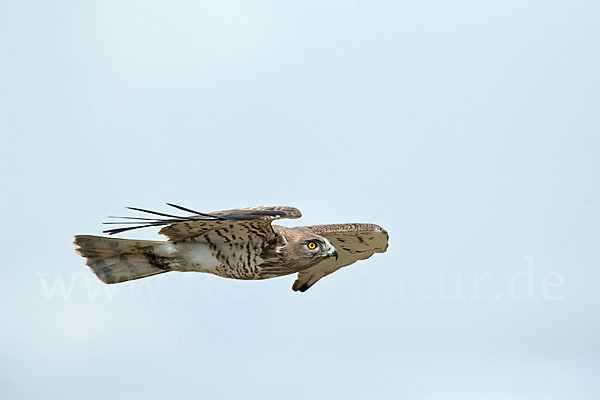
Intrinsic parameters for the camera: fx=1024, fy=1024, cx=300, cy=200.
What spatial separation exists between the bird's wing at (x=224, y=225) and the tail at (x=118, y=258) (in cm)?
49

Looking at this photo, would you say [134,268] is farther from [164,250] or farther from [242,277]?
[242,277]

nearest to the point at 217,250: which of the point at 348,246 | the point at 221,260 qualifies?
the point at 221,260

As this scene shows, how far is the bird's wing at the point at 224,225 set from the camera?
13.2m

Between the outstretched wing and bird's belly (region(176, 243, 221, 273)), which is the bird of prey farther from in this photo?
the outstretched wing

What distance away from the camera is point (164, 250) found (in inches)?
578

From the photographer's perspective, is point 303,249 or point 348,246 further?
point 348,246

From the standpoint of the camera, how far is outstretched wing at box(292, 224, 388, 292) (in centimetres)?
1630

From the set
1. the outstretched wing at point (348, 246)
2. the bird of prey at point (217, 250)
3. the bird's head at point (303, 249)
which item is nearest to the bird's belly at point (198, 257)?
the bird of prey at point (217, 250)

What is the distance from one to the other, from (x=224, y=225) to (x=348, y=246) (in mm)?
3478

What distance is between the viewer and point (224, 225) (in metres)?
14.0

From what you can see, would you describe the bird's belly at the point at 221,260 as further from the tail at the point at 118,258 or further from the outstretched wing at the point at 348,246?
the outstretched wing at the point at 348,246

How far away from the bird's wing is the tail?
49cm

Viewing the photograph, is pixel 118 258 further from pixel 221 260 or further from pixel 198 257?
pixel 221 260

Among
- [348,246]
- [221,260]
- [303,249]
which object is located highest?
[348,246]
